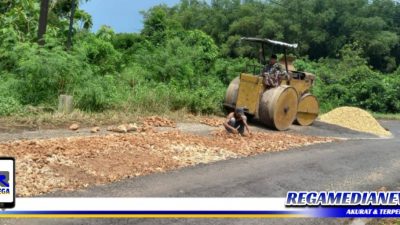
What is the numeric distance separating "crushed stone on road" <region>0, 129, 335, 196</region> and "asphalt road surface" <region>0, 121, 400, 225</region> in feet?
1.14

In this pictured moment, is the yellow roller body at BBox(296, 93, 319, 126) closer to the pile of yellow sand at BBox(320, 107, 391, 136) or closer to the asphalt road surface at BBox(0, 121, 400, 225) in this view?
the pile of yellow sand at BBox(320, 107, 391, 136)

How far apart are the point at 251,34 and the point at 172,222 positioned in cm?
5620

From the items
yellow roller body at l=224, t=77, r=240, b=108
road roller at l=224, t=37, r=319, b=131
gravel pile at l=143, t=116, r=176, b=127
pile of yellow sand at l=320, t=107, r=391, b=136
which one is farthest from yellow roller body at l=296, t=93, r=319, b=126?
gravel pile at l=143, t=116, r=176, b=127

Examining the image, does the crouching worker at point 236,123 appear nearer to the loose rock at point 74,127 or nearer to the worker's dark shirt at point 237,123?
the worker's dark shirt at point 237,123

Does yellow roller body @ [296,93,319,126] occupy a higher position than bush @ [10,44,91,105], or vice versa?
bush @ [10,44,91,105]

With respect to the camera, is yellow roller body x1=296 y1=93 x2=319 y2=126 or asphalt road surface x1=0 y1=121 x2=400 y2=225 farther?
yellow roller body x1=296 y1=93 x2=319 y2=126

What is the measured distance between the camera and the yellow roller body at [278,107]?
47.5 feet

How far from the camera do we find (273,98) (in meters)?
14.5

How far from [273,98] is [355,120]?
193 inches

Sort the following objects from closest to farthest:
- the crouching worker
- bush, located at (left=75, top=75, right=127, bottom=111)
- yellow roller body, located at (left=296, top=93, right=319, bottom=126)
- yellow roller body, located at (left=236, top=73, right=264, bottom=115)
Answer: the crouching worker → bush, located at (left=75, top=75, right=127, bottom=111) → yellow roller body, located at (left=236, top=73, right=264, bottom=115) → yellow roller body, located at (left=296, top=93, right=319, bottom=126)

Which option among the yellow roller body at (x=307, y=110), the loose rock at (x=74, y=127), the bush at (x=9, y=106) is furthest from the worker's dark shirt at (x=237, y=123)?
the bush at (x=9, y=106)

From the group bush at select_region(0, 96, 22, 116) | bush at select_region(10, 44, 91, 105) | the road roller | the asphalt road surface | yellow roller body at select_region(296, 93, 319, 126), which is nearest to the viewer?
the asphalt road surface

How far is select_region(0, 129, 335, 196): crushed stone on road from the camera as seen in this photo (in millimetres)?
7277

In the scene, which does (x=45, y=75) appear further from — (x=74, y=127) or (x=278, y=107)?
(x=278, y=107)
